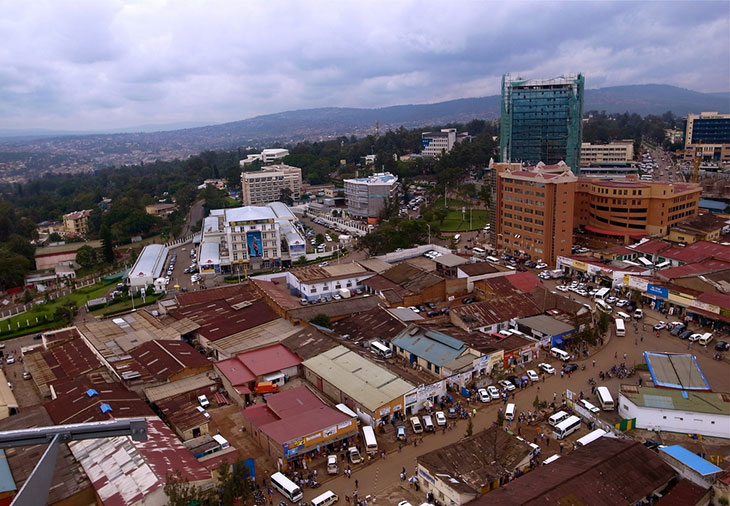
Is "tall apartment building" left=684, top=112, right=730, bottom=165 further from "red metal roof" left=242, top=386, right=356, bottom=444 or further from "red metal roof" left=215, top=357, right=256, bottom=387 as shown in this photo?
"red metal roof" left=242, top=386, right=356, bottom=444

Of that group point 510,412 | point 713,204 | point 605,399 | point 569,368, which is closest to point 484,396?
point 510,412

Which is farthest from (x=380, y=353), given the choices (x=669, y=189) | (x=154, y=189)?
(x=154, y=189)

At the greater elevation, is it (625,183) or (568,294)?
(625,183)

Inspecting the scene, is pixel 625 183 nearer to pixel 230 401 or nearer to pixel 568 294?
pixel 568 294

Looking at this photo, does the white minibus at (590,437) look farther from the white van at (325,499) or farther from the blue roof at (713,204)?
the blue roof at (713,204)

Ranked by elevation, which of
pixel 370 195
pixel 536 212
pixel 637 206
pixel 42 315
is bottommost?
pixel 42 315

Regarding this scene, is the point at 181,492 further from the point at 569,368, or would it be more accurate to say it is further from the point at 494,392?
the point at 569,368
